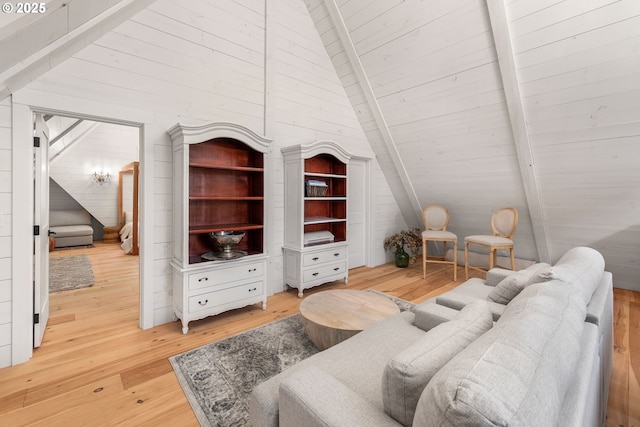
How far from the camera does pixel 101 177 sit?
21.9ft

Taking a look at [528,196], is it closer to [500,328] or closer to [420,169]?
[420,169]

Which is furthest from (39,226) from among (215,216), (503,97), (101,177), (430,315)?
(101,177)

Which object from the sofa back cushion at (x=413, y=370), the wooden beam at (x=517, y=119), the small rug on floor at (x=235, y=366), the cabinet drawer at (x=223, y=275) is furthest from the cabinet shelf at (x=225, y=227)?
the wooden beam at (x=517, y=119)

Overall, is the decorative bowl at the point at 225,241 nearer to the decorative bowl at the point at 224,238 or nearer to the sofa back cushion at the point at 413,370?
the decorative bowl at the point at 224,238

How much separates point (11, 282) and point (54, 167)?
5687 mm

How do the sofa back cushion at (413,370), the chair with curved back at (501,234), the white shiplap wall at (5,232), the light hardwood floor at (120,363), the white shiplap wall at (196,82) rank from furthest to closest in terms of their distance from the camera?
the chair with curved back at (501,234) → the white shiplap wall at (196,82) → the white shiplap wall at (5,232) → the light hardwood floor at (120,363) → the sofa back cushion at (413,370)

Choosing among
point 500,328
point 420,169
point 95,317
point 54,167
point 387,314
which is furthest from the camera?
point 54,167

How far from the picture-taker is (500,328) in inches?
33.7

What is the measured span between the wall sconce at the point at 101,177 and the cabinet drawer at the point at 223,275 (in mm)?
5957

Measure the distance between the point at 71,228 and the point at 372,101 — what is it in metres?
6.73

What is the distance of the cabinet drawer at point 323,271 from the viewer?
3363mm

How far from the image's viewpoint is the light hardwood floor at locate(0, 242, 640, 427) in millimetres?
1593

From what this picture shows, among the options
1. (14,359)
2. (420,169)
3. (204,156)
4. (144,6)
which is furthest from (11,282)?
(420,169)

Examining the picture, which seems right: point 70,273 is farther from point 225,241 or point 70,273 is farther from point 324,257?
point 324,257
